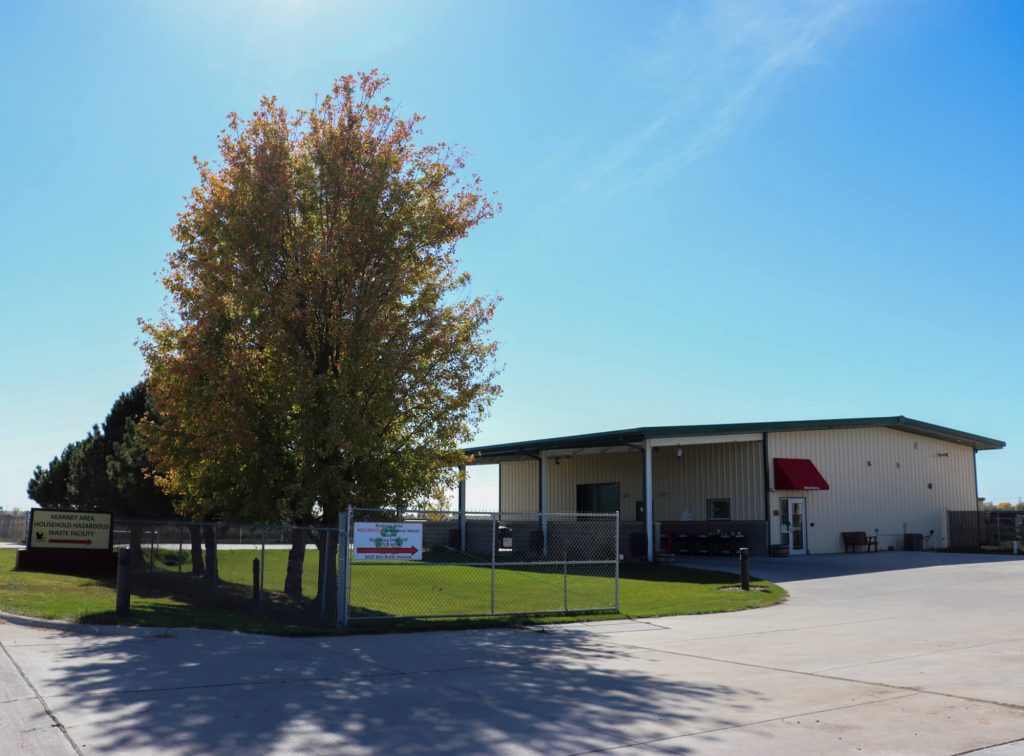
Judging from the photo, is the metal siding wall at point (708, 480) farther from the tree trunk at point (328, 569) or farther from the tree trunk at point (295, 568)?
the tree trunk at point (328, 569)

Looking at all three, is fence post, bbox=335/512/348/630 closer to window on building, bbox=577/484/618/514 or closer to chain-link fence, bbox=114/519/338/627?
chain-link fence, bbox=114/519/338/627

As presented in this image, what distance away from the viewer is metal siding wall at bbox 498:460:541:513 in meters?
41.4

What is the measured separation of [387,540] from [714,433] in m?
18.3

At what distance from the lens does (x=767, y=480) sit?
31.2 metres

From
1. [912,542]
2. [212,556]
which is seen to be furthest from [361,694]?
[912,542]

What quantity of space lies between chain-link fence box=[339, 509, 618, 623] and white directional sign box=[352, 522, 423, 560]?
16mm

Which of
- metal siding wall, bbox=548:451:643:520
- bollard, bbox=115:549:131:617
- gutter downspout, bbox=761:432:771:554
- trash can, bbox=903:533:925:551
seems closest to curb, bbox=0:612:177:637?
bollard, bbox=115:549:131:617

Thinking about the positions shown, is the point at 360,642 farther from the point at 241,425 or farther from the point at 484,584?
the point at 484,584

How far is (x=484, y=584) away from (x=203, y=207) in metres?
11.4

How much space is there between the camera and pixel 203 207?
17.1 meters

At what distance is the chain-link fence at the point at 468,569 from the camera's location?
14250 millimetres

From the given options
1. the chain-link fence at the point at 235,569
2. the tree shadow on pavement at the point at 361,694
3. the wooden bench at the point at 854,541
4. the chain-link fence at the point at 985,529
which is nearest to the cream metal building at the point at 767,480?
the wooden bench at the point at 854,541

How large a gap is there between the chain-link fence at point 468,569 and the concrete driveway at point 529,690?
67.8 inches

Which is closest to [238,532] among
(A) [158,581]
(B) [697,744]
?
(A) [158,581]
